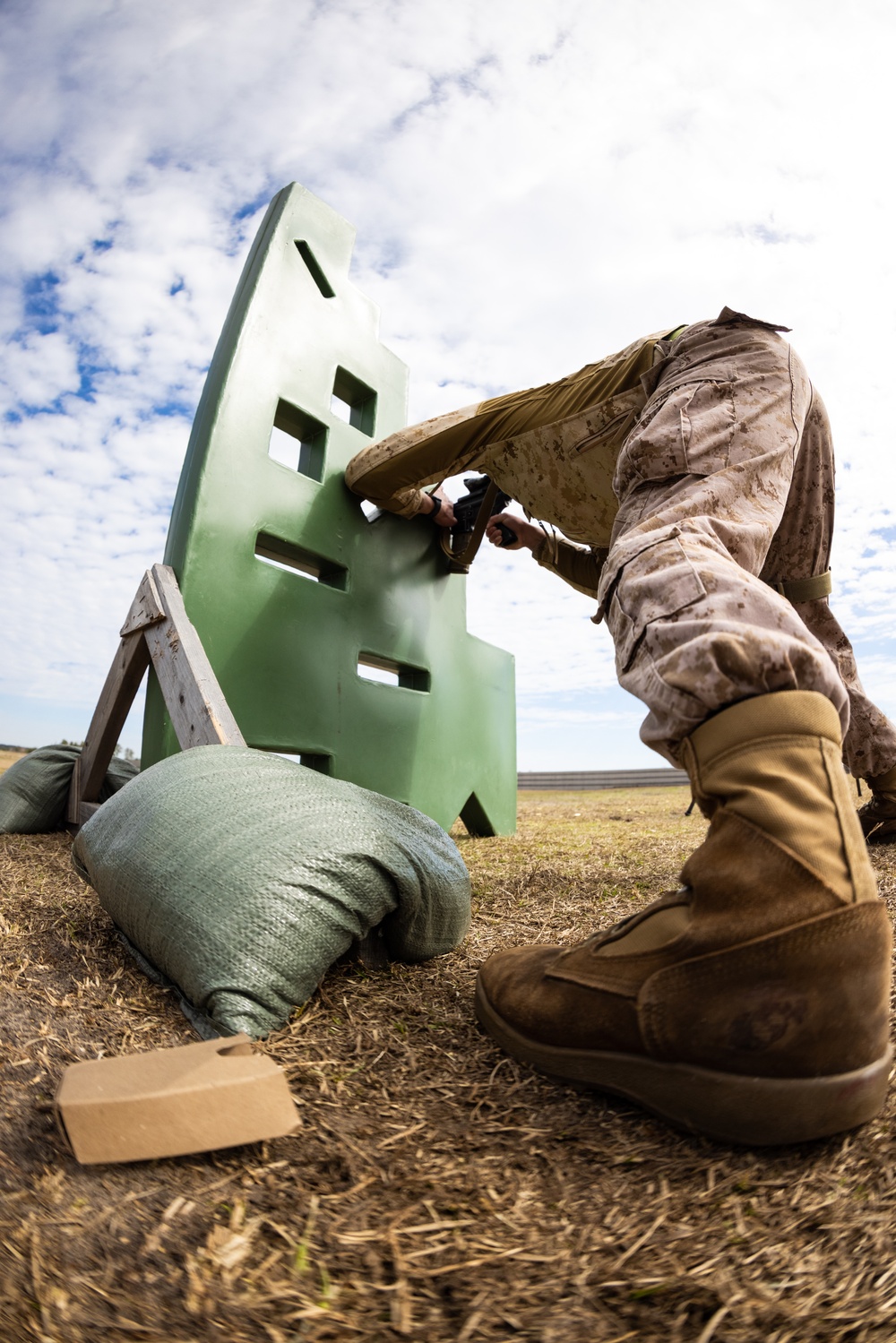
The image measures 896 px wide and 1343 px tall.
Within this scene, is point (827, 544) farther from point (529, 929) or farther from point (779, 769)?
point (779, 769)

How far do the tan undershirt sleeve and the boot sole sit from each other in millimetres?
2342

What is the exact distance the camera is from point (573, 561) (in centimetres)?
299

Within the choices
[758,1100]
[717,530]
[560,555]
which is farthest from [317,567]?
[758,1100]

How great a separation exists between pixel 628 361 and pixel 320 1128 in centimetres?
178

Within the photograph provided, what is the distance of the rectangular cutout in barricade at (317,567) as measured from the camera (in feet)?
8.44

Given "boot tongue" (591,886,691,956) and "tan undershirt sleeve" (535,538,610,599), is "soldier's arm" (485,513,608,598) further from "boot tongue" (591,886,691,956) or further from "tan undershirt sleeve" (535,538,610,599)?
"boot tongue" (591,886,691,956)

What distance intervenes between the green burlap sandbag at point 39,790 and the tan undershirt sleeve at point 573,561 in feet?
6.45

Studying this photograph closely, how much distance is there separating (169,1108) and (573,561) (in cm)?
256

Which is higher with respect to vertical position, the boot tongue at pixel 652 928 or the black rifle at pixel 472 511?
the black rifle at pixel 472 511

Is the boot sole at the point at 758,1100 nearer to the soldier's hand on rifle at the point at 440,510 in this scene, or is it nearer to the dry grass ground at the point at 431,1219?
the dry grass ground at the point at 431,1219

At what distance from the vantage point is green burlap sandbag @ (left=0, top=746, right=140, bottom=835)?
116 inches

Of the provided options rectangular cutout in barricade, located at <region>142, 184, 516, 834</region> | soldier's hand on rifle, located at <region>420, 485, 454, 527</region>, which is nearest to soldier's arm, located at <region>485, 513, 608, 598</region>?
soldier's hand on rifle, located at <region>420, 485, 454, 527</region>

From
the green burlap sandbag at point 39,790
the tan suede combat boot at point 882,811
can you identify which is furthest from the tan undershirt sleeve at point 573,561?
the green burlap sandbag at point 39,790

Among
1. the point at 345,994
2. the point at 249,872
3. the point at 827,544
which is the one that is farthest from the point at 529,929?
the point at 827,544
